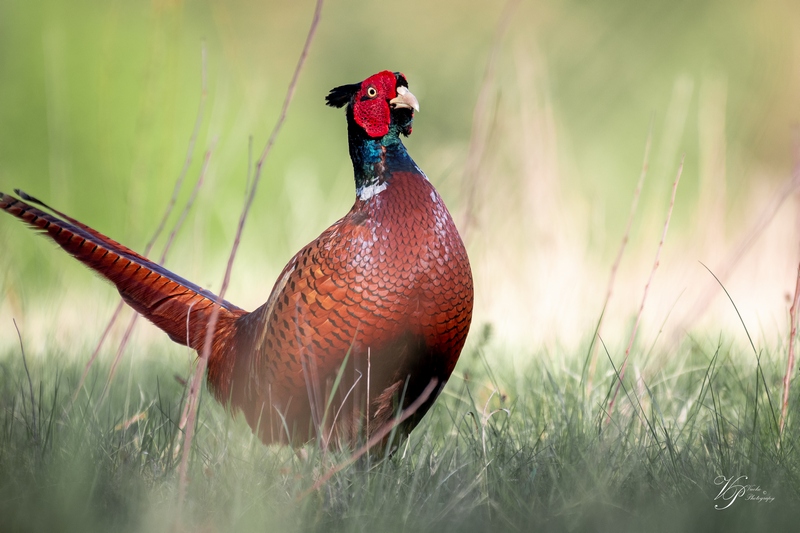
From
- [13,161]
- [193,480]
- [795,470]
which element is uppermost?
[13,161]

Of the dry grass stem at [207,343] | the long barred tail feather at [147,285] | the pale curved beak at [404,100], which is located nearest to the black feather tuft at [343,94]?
the pale curved beak at [404,100]

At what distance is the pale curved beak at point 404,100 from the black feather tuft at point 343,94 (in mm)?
162

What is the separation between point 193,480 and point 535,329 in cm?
236

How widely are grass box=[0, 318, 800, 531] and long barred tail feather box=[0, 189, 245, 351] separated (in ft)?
1.45

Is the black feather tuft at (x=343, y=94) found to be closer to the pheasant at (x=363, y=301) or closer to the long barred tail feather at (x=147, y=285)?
the pheasant at (x=363, y=301)

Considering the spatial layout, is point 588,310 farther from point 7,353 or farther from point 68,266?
point 68,266

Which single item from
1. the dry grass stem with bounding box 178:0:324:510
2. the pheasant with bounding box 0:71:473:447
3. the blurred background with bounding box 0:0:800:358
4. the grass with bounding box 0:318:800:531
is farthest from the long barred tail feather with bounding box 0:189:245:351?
the dry grass stem with bounding box 178:0:324:510

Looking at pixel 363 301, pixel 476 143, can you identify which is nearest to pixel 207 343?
pixel 363 301

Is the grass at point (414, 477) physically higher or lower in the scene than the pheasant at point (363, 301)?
lower

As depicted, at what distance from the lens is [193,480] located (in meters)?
2.31

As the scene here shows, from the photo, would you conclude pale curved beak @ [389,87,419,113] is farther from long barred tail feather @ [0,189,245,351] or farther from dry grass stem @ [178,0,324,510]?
long barred tail feather @ [0,189,245,351]

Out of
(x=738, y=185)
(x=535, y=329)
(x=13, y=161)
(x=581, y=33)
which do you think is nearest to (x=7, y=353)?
(x=535, y=329)

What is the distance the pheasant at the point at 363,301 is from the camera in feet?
8.45

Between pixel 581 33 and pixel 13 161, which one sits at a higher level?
pixel 581 33
